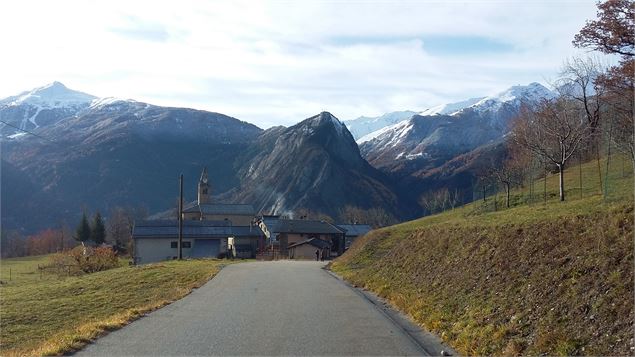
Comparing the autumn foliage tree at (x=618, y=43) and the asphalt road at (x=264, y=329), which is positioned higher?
the autumn foliage tree at (x=618, y=43)

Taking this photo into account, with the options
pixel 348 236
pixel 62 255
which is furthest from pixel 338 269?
pixel 348 236

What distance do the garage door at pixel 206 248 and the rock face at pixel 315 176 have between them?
58.7 m

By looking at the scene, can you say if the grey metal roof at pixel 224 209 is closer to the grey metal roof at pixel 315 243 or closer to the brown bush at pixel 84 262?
the grey metal roof at pixel 315 243

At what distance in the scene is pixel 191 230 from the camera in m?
82.5

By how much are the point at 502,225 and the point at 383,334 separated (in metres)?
6.20

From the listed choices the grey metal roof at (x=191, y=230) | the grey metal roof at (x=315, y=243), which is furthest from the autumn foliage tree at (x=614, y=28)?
the grey metal roof at (x=191, y=230)

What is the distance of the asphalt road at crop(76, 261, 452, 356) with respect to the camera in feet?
33.0

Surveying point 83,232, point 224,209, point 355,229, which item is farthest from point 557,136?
point 83,232

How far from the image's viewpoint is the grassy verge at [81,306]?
42.8 ft

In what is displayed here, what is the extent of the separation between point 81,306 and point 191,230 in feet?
191

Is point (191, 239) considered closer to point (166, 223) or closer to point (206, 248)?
point (206, 248)

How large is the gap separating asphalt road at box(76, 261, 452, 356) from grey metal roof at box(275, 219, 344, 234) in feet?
204

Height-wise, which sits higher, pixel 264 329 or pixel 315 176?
pixel 315 176

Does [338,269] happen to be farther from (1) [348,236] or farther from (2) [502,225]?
(1) [348,236]
